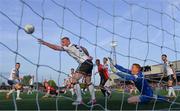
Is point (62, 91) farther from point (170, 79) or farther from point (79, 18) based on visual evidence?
point (79, 18)

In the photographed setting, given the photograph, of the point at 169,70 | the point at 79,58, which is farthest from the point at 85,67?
the point at 169,70

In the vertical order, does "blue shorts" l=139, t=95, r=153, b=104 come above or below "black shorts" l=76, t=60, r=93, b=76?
below

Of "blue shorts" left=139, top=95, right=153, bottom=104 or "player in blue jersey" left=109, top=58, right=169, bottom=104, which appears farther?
"player in blue jersey" left=109, top=58, right=169, bottom=104

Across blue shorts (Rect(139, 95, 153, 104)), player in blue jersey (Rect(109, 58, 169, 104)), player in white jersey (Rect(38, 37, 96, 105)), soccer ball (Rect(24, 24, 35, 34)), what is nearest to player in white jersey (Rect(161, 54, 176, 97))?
player in blue jersey (Rect(109, 58, 169, 104))

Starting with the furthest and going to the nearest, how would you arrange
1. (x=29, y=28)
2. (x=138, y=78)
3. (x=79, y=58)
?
(x=138, y=78) < (x=79, y=58) < (x=29, y=28)

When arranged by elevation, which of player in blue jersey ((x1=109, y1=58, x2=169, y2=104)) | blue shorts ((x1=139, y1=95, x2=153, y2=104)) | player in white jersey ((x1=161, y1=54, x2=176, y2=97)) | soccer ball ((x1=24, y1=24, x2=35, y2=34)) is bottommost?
blue shorts ((x1=139, y1=95, x2=153, y2=104))

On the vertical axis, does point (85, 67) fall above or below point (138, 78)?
above

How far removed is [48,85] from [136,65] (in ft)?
23.1

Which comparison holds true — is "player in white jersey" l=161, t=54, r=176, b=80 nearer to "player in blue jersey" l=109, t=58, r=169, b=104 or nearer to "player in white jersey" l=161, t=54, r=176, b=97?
"player in white jersey" l=161, t=54, r=176, b=97

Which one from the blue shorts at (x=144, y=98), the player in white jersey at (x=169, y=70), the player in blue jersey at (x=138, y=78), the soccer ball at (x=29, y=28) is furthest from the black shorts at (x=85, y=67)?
the player in white jersey at (x=169, y=70)

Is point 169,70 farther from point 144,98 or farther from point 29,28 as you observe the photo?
point 29,28

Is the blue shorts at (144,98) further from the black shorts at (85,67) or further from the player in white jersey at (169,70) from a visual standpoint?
the player in white jersey at (169,70)

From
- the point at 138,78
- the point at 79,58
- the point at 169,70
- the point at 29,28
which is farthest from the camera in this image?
the point at 169,70

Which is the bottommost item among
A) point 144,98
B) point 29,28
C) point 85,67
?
point 144,98
